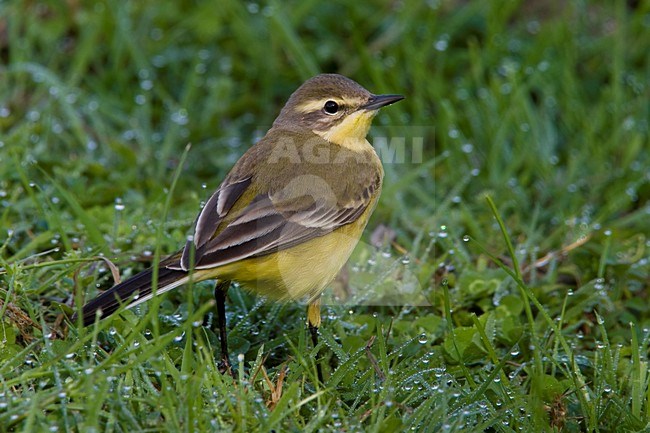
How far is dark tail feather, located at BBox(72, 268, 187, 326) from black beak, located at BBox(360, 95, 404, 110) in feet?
5.86

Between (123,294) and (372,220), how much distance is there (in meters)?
2.70

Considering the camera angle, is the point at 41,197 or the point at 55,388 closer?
the point at 55,388

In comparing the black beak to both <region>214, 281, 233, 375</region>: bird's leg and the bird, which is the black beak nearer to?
the bird

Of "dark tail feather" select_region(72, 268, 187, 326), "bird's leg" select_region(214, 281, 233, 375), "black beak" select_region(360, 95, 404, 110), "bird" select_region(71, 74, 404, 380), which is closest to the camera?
"dark tail feather" select_region(72, 268, 187, 326)

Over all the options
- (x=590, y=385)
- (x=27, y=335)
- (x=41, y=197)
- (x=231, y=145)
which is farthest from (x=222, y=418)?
(x=231, y=145)

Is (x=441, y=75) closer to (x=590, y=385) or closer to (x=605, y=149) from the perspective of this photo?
(x=605, y=149)

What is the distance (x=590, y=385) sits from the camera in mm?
5035

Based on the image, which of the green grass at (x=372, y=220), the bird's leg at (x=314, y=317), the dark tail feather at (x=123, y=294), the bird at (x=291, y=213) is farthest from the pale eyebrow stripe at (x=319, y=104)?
the dark tail feather at (x=123, y=294)

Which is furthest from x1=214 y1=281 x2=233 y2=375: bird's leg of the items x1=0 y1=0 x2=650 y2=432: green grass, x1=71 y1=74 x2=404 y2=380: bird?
x1=0 y1=0 x2=650 y2=432: green grass

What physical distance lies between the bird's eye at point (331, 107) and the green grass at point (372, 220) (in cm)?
97

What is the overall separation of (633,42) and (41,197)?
5.63 metres

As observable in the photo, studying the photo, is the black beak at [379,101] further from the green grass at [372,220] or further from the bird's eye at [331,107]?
the green grass at [372,220]

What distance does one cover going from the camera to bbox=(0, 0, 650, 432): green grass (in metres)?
4.37

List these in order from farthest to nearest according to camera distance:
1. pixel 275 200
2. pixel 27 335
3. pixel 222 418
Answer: pixel 275 200
pixel 27 335
pixel 222 418
